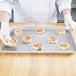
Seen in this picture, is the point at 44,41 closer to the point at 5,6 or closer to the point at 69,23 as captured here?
the point at 69,23

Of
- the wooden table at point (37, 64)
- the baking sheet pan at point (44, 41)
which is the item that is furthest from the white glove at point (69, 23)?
the wooden table at point (37, 64)

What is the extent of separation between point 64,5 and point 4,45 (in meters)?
0.61

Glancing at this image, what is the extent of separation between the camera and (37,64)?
146 cm

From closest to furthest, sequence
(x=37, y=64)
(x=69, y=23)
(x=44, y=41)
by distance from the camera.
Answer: (x=37, y=64)
(x=44, y=41)
(x=69, y=23)

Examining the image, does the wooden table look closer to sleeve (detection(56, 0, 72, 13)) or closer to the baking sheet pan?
the baking sheet pan

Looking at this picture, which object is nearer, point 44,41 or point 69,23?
point 44,41

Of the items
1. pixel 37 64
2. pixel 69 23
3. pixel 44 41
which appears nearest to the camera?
pixel 37 64

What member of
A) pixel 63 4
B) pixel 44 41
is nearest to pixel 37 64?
pixel 44 41

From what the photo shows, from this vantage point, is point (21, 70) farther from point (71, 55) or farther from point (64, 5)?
point (64, 5)

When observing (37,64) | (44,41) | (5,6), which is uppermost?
(5,6)

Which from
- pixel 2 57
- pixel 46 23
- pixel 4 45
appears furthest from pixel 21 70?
pixel 46 23

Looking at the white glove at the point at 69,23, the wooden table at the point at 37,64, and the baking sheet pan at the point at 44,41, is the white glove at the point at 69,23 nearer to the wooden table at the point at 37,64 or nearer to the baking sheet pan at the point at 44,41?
the baking sheet pan at the point at 44,41

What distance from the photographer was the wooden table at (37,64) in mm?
1377

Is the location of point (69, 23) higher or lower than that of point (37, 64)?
higher
